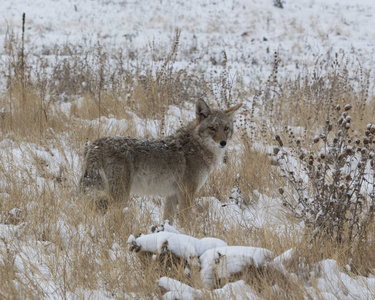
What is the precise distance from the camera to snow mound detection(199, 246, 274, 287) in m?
2.58

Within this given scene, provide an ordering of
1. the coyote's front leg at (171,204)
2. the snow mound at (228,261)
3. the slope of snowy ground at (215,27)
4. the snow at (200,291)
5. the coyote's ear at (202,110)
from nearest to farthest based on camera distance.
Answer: the snow at (200,291) → the snow mound at (228,261) → the coyote's front leg at (171,204) → the coyote's ear at (202,110) → the slope of snowy ground at (215,27)

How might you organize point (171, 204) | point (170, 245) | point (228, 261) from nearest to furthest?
point (228, 261) < point (170, 245) < point (171, 204)

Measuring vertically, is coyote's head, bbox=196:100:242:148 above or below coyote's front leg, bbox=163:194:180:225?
above

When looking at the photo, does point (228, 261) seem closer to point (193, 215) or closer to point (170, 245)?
point (170, 245)

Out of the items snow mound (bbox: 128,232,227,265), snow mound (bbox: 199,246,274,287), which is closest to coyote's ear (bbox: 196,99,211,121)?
snow mound (bbox: 128,232,227,265)

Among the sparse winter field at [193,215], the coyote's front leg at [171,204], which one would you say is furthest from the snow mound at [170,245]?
the coyote's front leg at [171,204]

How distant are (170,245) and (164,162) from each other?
184 cm

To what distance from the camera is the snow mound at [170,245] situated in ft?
8.79

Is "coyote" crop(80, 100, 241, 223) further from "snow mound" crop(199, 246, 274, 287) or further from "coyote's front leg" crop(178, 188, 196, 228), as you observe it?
"snow mound" crop(199, 246, 274, 287)

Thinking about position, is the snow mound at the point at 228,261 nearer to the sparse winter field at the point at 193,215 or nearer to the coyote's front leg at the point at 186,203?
the sparse winter field at the point at 193,215

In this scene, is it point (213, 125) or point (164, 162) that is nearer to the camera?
point (164, 162)

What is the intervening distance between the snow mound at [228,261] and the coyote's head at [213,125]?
7.19 ft

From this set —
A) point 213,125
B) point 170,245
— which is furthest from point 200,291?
point 213,125

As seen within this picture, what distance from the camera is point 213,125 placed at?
484cm
